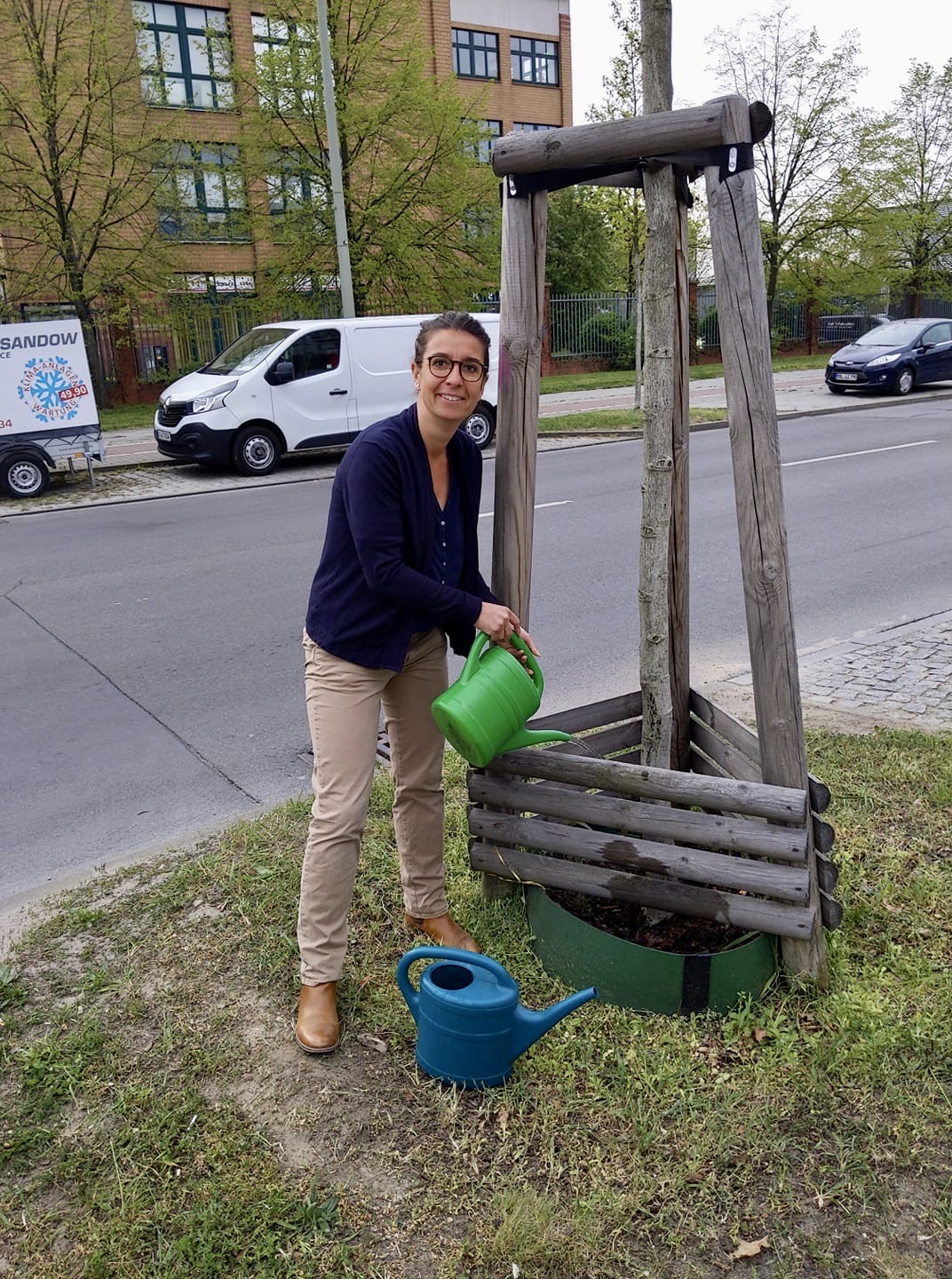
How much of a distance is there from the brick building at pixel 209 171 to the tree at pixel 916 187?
12.5 metres

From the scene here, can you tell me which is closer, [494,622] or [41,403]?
[494,622]

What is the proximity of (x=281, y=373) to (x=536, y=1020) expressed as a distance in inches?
500

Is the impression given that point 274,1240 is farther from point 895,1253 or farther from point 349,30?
point 349,30

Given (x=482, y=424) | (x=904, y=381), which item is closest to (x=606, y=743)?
(x=482, y=424)

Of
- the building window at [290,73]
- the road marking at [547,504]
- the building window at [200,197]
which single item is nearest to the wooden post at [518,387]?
the road marking at [547,504]

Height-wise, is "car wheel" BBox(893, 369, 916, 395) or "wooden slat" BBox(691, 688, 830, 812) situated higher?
"car wheel" BBox(893, 369, 916, 395)

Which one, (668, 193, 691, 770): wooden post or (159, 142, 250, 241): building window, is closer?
(668, 193, 691, 770): wooden post

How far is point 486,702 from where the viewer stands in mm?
2764

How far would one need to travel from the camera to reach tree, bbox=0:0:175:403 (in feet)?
62.5

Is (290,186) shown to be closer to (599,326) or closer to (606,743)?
(599,326)


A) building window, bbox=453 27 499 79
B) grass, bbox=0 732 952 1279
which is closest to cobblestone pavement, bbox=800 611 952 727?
grass, bbox=0 732 952 1279


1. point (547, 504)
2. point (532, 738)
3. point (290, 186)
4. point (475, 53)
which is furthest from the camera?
point (475, 53)

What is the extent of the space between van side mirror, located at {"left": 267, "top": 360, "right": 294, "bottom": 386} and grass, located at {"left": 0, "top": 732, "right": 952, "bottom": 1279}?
37.9 ft

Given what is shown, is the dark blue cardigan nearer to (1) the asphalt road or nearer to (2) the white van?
(1) the asphalt road
